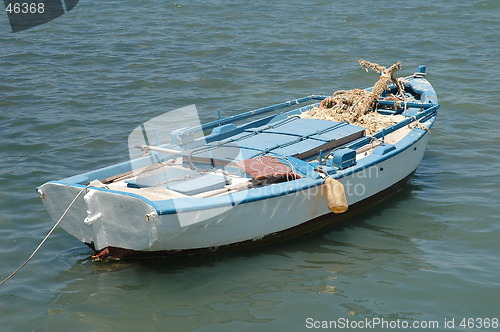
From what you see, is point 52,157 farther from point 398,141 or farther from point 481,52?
point 481,52

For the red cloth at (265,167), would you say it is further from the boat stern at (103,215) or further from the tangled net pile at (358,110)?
the tangled net pile at (358,110)

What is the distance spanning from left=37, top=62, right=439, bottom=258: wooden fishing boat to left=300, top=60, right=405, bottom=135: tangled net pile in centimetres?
10

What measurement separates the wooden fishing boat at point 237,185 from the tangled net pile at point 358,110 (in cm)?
10

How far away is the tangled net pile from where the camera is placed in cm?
987

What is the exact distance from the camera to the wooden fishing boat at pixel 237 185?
705 centimetres

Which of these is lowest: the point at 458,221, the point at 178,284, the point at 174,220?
the point at 458,221

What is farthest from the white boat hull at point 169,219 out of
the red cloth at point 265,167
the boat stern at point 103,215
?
the red cloth at point 265,167

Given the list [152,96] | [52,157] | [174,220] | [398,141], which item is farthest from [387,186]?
[152,96]

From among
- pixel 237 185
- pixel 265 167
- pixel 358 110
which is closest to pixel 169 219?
pixel 237 185

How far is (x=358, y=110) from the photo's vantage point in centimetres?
1005

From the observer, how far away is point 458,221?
8.95m

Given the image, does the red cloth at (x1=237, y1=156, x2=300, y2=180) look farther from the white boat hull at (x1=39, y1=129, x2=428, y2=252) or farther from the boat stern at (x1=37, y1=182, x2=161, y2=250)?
the boat stern at (x1=37, y1=182, x2=161, y2=250)

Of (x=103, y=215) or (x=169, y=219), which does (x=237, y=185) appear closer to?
(x=169, y=219)

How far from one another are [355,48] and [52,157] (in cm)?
1053
